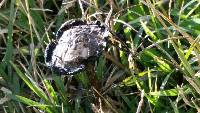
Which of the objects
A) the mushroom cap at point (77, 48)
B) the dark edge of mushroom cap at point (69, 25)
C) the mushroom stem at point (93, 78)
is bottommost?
the mushroom stem at point (93, 78)

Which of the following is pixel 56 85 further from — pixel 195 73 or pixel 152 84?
pixel 195 73

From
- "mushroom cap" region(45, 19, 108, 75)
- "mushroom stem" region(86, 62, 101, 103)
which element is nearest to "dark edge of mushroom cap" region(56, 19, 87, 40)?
"mushroom cap" region(45, 19, 108, 75)

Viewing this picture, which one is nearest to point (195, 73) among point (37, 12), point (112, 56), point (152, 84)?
point (152, 84)

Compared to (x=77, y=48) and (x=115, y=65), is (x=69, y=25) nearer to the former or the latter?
(x=77, y=48)

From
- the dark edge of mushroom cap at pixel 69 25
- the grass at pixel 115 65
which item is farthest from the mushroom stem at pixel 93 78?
the dark edge of mushroom cap at pixel 69 25

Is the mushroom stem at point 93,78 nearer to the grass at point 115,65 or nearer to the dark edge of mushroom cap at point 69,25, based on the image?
the grass at point 115,65

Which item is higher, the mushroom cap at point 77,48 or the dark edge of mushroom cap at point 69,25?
the dark edge of mushroom cap at point 69,25

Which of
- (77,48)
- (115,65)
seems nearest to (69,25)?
(77,48)

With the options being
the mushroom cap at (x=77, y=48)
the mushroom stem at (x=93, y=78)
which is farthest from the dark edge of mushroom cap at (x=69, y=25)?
the mushroom stem at (x=93, y=78)
